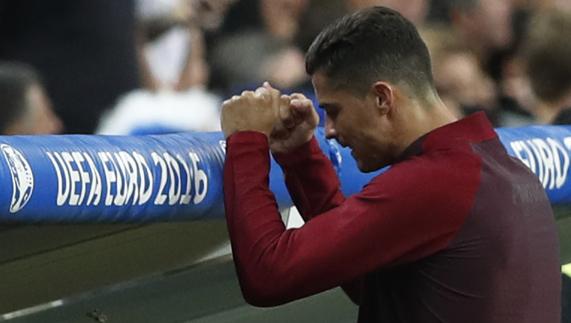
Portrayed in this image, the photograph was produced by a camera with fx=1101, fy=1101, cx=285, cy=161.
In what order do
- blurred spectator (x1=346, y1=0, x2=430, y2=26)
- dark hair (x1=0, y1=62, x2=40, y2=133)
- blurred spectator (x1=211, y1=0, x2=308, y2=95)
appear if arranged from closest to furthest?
dark hair (x1=0, y1=62, x2=40, y2=133), blurred spectator (x1=211, y1=0, x2=308, y2=95), blurred spectator (x1=346, y1=0, x2=430, y2=26)

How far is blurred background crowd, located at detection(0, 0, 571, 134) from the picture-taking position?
220cm

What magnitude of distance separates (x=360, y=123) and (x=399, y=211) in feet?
0.41

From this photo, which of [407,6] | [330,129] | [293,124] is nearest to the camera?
[330,129]

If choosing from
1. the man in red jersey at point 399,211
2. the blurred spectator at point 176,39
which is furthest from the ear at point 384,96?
the blurred spectator at point 176,39

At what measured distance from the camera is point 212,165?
1.47 meters

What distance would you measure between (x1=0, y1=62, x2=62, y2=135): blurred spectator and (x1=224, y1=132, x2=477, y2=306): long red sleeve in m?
1.00

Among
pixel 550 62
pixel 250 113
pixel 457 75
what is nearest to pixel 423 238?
pixel 250 113

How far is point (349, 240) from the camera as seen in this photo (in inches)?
46.9

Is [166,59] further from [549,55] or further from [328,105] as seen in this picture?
[549,55]

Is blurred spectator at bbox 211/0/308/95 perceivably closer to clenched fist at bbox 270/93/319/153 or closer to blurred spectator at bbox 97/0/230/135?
blurred spectator at bbox 97/0/230/135

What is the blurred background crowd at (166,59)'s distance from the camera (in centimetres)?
220

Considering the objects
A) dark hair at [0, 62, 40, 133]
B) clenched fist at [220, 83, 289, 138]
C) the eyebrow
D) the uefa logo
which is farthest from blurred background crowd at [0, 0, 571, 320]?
the eyebrow

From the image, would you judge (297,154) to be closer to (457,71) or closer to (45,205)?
(45,205)

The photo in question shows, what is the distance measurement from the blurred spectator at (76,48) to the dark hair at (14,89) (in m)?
0.02
